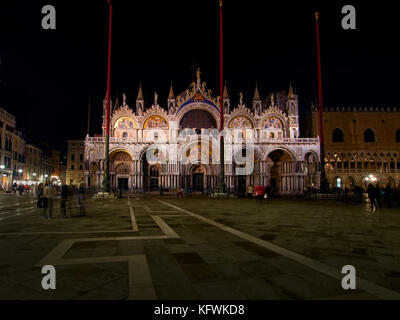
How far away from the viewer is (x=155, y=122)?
44.7 metres

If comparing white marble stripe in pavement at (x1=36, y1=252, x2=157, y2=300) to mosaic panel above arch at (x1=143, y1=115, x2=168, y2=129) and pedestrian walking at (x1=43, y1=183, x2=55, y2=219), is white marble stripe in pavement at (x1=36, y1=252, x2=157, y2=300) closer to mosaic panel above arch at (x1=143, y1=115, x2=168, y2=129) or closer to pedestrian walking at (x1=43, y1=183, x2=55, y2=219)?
pedestrian walking at (x1=43, y1=183, x2=55, y2=219)

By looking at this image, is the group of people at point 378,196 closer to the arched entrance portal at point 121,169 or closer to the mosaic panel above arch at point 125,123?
the arched entrance portal at point 121,169

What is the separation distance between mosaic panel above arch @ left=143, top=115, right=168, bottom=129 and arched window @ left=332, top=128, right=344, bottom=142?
32.4m

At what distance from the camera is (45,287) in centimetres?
354

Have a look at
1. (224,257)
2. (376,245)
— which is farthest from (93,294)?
(376,245)

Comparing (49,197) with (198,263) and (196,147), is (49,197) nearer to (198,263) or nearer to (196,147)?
(198,263)

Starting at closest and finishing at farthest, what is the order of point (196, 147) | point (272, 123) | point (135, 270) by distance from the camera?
1. point (135, 270)
2. point (196, 147)
3. point (272, 123)

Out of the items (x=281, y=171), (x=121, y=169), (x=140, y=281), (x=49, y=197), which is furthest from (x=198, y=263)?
(x=281, y=171)

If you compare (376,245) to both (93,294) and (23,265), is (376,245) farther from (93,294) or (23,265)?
(23,265)

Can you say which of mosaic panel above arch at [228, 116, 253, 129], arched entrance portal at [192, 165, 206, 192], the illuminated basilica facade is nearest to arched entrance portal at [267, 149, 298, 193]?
the illuminated basilica facade

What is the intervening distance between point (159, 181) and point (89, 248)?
38515 millimetres

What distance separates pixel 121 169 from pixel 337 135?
41.0 m

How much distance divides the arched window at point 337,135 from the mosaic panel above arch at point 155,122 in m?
32.4
